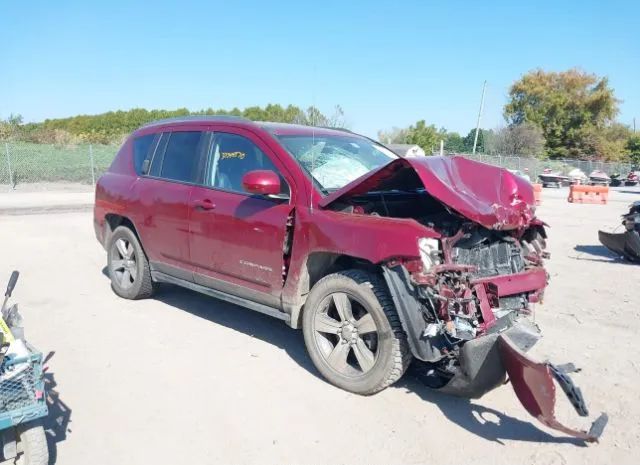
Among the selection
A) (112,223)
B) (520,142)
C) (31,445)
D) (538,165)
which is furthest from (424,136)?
(31,445)

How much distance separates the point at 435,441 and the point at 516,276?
131 cm

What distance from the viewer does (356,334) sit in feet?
12.8

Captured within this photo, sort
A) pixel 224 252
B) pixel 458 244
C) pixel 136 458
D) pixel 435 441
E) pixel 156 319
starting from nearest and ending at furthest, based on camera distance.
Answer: pixel 136 458, pixel 435 441, pixel 458 244, pixel 224 252, pixel 156 319

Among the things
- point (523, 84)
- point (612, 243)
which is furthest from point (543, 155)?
point (612, 243)

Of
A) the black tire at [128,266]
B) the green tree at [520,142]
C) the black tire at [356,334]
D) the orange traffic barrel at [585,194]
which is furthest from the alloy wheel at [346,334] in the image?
the green tree at [520,142]

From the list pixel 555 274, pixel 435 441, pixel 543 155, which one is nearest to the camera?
pixel 435 441

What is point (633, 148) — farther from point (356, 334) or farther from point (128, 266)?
point (356, 334)

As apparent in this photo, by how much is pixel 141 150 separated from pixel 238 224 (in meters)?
2.10

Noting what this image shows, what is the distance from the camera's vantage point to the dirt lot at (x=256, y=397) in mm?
3277

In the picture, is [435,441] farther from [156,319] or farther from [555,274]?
[555,274]

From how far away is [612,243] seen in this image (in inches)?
361

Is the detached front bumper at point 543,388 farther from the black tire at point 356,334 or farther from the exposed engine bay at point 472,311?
the black tire at point 356,334

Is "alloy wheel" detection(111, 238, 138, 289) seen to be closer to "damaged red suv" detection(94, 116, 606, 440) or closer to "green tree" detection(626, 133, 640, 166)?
"damaged red suv" detection(94, 116, 606, 440)

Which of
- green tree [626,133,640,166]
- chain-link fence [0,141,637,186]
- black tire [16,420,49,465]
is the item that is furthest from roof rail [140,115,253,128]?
green tree [626,133,640,166]
